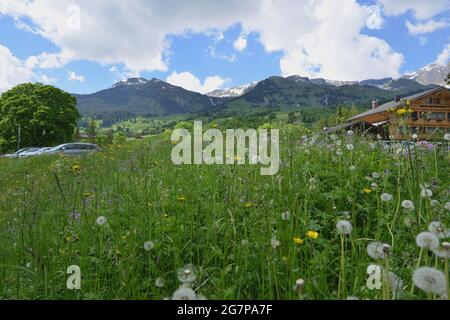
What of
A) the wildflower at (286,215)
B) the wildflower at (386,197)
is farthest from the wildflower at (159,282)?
the wildflower at (386,197)

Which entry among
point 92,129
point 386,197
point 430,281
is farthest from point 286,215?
point 92,129

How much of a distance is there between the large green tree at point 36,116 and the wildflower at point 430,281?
45.5 meters

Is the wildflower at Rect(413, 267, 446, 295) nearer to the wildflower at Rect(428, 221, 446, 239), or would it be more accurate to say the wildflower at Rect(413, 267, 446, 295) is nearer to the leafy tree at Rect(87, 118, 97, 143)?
the wildflower at Rect(428, 221, 446, 239)

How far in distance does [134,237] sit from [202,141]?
4133 mm

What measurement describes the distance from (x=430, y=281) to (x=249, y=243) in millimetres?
1230

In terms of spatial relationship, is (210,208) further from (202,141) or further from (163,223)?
(202,141)

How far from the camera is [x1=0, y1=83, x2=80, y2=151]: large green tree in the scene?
138 feet

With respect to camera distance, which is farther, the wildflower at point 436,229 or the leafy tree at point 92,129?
the leafy tree at point 92,129

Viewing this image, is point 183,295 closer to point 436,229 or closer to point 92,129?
point 436,229

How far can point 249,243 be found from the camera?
231 cm

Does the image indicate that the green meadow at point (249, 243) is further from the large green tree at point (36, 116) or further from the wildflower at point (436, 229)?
the large green tree at point (36, 116)

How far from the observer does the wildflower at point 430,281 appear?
1.22 meters
